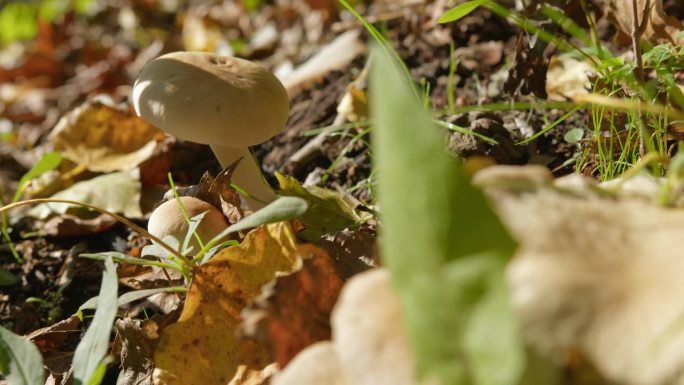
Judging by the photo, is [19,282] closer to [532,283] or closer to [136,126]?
[136,126]

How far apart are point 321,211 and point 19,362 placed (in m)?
0.68

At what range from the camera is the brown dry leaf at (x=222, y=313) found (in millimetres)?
1200

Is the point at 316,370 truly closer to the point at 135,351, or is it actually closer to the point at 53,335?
the point at 135,351

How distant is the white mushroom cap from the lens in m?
1.49

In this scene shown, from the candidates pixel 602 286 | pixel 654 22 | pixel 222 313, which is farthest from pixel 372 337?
pixel 654 22

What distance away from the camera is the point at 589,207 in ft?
2.59

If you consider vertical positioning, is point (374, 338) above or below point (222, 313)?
above

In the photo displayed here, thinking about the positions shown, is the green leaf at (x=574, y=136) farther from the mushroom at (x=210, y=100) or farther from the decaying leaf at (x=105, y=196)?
the decaying leaf at (x=105, y=196)

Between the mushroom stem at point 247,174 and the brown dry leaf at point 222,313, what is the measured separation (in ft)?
1.59

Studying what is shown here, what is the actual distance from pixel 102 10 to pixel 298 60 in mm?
3019

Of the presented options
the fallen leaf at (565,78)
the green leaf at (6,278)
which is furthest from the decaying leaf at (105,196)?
the fallen leaf at (565,78)

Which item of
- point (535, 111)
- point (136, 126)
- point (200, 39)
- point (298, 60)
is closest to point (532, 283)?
point (535, 111)

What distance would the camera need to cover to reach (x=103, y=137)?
2400 millimetres

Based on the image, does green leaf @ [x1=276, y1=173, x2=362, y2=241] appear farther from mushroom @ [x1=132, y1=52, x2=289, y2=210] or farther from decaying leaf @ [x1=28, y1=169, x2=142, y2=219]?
decaying leaf @ [x1=28, y1=169, x2=142, y2=219]
